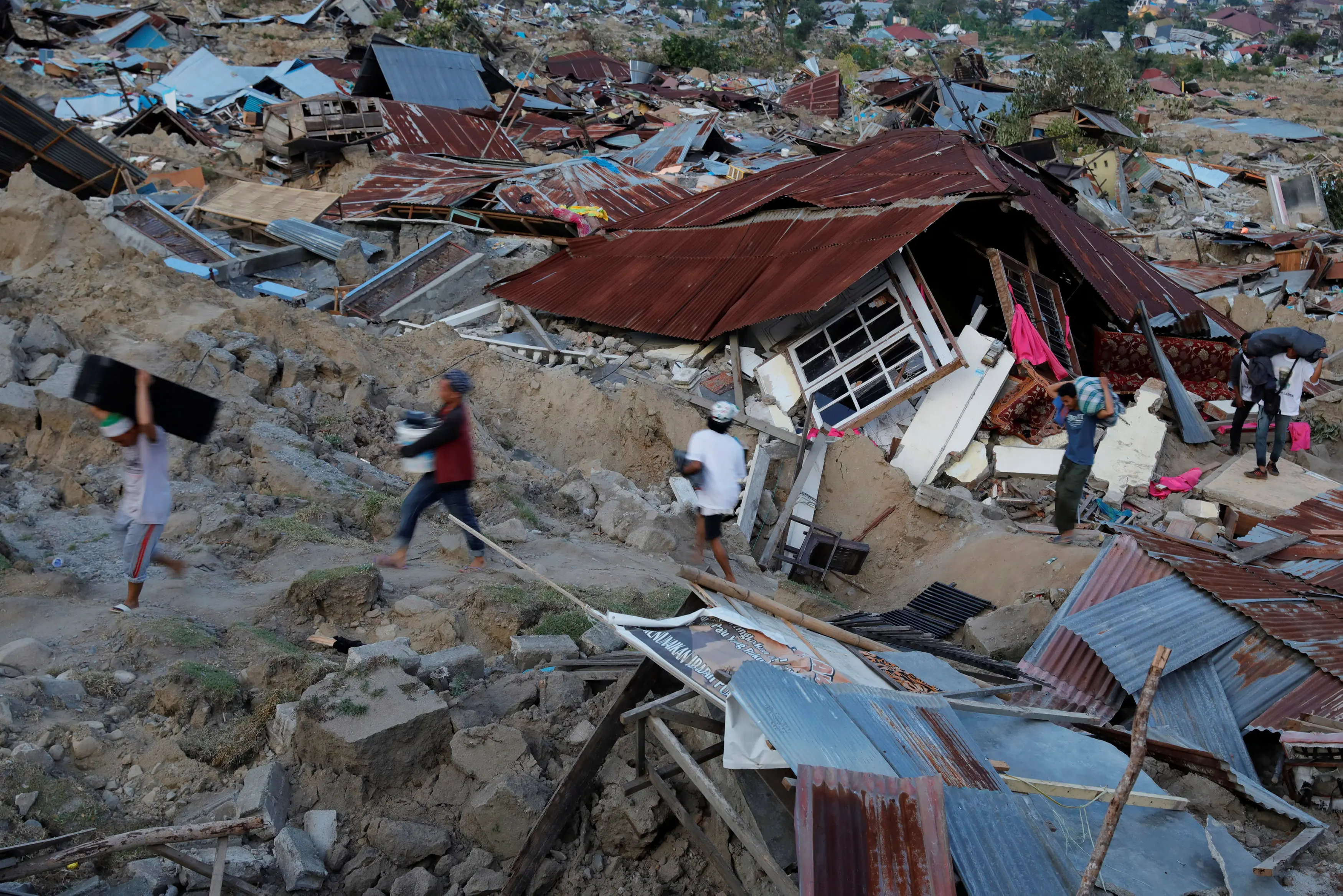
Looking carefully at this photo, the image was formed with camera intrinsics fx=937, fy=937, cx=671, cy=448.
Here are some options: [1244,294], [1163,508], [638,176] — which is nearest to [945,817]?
[1163,508]

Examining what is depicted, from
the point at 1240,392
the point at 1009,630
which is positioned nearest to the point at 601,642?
the point at 1009,630

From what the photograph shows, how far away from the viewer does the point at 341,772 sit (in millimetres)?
3707

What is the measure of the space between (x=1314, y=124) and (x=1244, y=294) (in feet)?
82.7

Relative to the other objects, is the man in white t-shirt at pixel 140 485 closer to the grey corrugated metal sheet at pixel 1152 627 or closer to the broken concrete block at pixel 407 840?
the broken concrete block at pixel 407 840

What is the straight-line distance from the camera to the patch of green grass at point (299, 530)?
6.02m

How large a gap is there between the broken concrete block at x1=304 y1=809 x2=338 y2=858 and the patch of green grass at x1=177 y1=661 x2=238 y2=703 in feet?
2.50

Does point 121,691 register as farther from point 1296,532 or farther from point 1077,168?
point 1077,168

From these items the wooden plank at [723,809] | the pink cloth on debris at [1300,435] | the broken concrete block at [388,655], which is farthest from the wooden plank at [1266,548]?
the broken concrete block at [388,655]

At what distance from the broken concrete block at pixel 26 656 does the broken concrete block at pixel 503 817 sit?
207 cm

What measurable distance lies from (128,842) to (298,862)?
21.2 inches

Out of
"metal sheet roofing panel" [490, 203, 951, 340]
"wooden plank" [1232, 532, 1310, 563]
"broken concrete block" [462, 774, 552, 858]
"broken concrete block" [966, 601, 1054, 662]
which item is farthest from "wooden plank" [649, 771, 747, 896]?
"metal sheet roofing panel" [490, 203, 951, 340]

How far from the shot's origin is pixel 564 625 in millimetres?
5184

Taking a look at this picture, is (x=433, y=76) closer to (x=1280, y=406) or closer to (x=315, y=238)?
(x=315, y=238)

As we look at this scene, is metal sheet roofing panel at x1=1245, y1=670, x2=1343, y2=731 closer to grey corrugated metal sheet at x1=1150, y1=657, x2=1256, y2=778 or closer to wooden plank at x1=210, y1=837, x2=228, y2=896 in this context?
grey corrugated metal sheet at x1=1150, y1=657, x2=1256, y2=778
